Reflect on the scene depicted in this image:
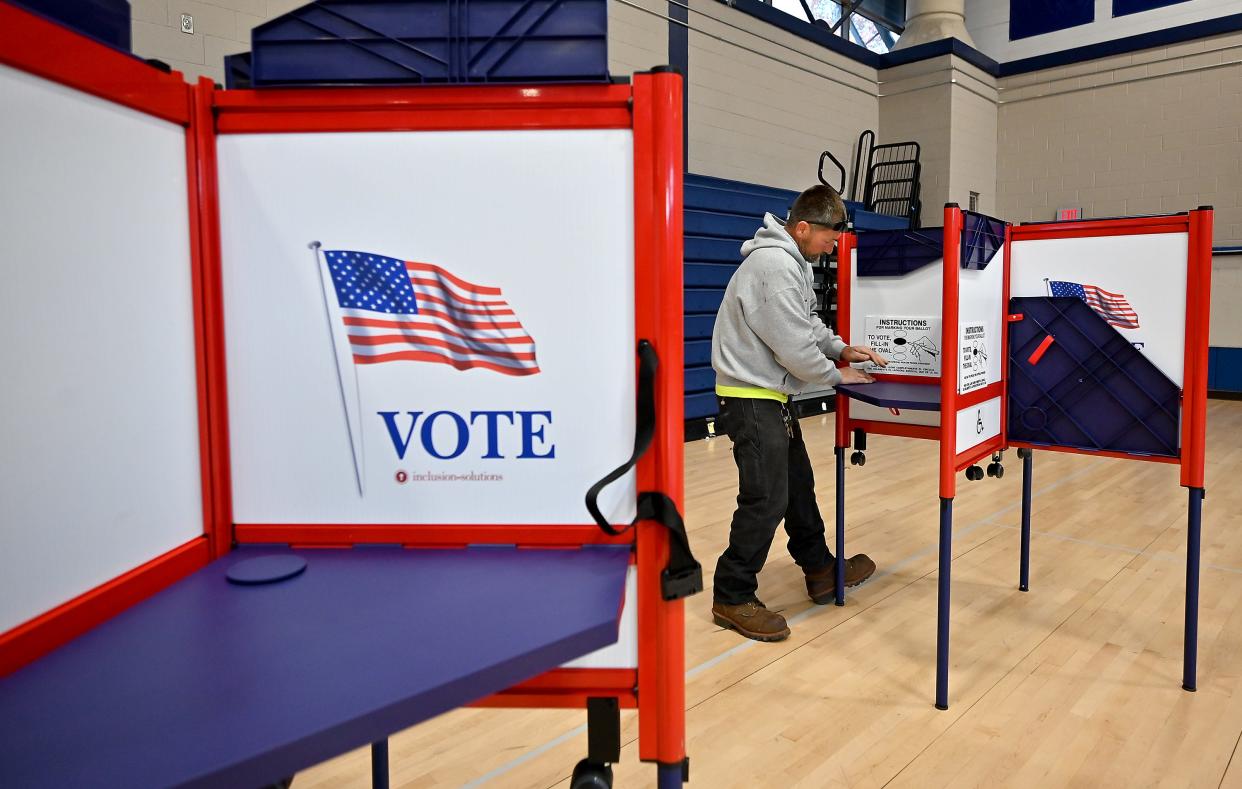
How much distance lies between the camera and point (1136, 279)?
7.89ft

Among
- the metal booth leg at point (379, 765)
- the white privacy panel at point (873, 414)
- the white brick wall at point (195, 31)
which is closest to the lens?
the metal booth leg at point (379, 765)

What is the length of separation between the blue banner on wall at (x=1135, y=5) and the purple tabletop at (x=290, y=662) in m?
11.1

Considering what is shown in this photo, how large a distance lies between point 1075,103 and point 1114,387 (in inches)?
349

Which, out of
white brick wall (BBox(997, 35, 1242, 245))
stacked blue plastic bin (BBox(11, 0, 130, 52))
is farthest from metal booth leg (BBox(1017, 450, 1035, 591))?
white brick wall (BBox(997, 35, 1242, 245))

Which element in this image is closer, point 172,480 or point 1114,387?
point 172,480

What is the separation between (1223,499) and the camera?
14.8 feet

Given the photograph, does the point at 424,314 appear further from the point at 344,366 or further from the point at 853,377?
the point at 853,377

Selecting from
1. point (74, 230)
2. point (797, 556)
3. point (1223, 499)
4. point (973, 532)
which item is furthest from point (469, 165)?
point (1223, 499)

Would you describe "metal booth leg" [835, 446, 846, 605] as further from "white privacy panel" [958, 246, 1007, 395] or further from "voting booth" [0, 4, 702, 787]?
"voting booth" [0, 4, 702, 787]

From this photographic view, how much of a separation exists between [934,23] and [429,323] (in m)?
10.6

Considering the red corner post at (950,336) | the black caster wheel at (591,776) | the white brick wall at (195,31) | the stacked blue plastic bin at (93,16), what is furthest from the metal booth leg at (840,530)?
the white brick wall at (195,31)

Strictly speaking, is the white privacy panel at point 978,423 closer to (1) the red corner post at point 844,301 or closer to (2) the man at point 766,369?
(2) the man at point 766,369

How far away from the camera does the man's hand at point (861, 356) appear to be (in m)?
2.76

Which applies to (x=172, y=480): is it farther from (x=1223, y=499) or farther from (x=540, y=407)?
(x=1223, y=499)
